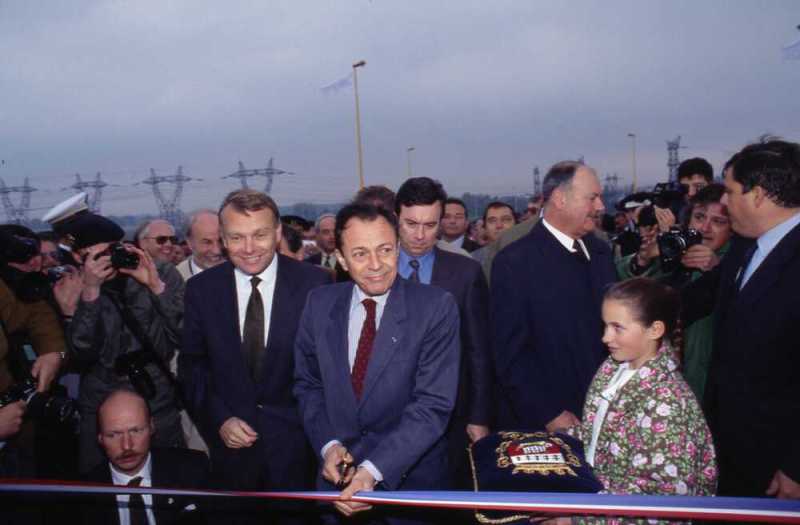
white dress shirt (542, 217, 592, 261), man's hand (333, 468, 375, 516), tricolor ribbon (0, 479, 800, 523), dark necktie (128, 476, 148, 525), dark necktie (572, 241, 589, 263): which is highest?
white dress shirt (542, 217, 592, 261)

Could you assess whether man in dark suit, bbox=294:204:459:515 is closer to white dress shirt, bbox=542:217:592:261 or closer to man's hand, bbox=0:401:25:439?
white dress shirt, bbox=542:217:592:261

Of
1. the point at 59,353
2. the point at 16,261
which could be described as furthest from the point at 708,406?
the point at 16,261

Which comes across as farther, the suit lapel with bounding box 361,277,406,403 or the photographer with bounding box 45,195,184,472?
the photographer with bounding box 45,195,184,472

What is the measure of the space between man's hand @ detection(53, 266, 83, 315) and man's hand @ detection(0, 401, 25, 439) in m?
1.00

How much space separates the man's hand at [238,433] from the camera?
8.82ft

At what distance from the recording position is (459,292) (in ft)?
10.6

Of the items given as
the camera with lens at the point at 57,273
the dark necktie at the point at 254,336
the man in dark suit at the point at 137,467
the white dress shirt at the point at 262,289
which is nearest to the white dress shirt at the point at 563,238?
the white dress shirt at the point at 262,289

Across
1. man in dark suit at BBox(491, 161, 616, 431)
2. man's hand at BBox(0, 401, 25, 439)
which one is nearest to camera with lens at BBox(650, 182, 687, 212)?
man in dark suit at BBox(491, 161, 616, 431)

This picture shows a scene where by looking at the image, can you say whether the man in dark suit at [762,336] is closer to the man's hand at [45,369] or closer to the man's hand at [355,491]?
the man's hand at [355,491]

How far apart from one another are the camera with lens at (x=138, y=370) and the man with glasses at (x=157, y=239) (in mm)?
2576

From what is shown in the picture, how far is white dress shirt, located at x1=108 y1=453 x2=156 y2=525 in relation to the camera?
2.96 meters

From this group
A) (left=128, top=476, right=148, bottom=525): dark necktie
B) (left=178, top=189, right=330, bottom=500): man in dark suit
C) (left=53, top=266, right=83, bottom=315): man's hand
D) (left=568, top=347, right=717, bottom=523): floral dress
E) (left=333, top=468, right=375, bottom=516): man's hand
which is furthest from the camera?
(left=53, top=266, right=83, bottom=315): man's hand

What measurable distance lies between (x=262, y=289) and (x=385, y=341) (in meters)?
0.95

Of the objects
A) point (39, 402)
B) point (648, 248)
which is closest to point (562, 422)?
point (648, 248)
